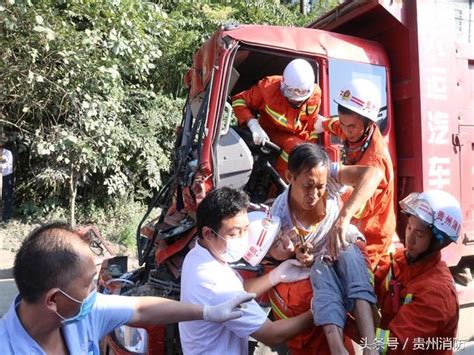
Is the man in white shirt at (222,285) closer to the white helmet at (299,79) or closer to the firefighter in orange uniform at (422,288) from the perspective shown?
the firefighter in orange uniform at (422,288)

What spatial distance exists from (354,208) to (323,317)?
0.52 meters

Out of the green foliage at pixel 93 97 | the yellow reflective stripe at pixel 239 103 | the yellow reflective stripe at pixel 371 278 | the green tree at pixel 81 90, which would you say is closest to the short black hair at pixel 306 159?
the yellow reflective stripe at pixel 371 278

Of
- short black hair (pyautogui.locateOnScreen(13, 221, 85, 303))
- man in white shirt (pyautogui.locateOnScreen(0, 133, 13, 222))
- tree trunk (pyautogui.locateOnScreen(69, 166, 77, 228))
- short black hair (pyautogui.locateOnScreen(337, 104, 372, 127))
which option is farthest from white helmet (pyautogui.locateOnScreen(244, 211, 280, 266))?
man in white shirt (pyautogui.locateOnScreen(0, 133, 13, 222))

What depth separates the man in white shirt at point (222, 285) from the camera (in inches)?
67.6

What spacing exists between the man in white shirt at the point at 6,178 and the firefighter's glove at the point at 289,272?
21.0 feet

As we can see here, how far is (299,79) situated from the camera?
9.66ft

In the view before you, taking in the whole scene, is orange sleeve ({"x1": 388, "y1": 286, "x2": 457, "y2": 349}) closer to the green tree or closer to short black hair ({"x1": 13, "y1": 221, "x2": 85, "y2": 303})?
short black hair ({"x1": 13, "y1": 221, "x2": 85, "y2": 303})

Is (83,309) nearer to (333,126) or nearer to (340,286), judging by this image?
(340,286)

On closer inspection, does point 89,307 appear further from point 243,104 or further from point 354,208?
point 243,104

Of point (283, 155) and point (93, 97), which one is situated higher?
point (93, 97)

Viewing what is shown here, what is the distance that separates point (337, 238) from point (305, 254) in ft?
0.57

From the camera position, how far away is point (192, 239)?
2688 mm

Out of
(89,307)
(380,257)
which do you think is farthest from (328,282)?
(89,307)

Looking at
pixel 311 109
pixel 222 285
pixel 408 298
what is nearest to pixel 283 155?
pixel 311 109
